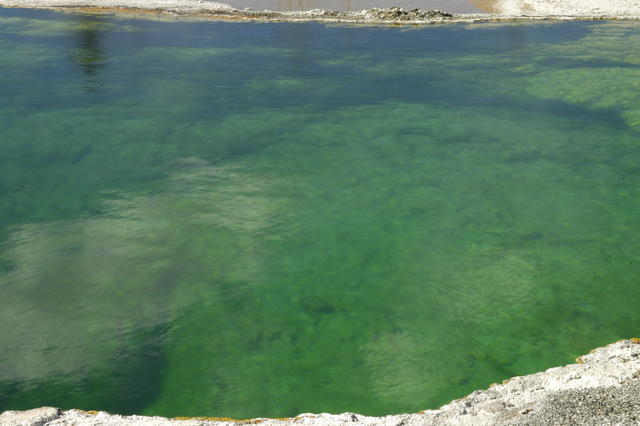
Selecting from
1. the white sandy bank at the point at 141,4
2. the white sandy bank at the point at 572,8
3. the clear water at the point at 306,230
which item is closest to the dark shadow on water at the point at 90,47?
the clear water at the point at 306,230

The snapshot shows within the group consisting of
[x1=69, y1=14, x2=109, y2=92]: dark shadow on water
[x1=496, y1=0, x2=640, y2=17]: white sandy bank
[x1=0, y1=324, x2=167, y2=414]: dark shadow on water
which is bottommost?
[x1=0, y1=324, x2=167, y2=414]: dark shadow on water

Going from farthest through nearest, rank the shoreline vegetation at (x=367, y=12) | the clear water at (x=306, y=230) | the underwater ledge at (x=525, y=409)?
the shoreline vegetation at (x=367, y=12) < the clear water at (x=306, y=230) < the underwater ledge at (x=525, y=409)

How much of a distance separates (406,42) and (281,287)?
7.56 meters

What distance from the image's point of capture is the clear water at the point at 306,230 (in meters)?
Answer: 3.40

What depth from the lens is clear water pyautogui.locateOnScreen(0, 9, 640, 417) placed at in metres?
3.40

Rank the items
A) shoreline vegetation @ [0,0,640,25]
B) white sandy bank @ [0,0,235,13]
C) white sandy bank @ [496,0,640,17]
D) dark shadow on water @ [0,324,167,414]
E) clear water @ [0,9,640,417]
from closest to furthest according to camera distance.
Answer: dark shadow on water @ [0,324,167,414], clear water @ [0,9,640,417], shoreline vegetation @ [0,0,640,25], white sandy bank @ [496,0,640,17], white sandy bank @ [0,0,235,13]

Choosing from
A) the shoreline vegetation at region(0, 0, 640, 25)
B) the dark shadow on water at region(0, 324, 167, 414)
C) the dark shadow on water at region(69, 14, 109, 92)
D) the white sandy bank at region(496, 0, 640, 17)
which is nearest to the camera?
the dark shadow on water at region(0, 324, 167, 414)

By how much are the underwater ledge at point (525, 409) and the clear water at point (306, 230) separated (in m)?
0.34

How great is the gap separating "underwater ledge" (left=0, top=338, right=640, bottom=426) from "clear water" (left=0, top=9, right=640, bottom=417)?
0.34m

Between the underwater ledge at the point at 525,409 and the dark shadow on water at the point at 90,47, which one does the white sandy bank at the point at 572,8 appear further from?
the underwater ledge at the point at 525,409

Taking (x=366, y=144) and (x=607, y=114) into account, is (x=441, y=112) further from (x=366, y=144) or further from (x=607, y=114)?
(x=607, y=114)

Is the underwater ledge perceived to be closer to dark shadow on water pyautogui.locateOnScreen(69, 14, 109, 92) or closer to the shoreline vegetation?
dark shadow on water pyautogui.locateOnScreen(69, 14, 109, 92)

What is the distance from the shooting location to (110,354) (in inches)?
137

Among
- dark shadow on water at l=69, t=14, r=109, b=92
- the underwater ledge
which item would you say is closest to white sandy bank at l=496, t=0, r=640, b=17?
dark shadow on water at l=69, t=14, r=109, b=92
